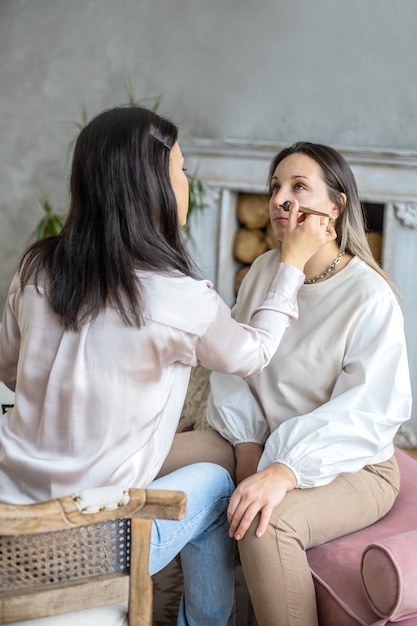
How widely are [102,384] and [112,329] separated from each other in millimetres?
93

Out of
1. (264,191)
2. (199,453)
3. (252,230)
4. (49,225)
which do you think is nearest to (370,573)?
(199,453)

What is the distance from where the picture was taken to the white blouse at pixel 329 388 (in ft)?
5.45

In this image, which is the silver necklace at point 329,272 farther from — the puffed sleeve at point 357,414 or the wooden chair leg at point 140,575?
the wooden chair leg at point 140,575

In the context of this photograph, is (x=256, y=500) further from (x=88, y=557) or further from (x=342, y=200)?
(x=342, y=200)

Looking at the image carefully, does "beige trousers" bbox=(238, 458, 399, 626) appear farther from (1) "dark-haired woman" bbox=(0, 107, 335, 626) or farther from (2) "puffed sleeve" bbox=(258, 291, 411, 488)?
(1) "dark-haired woman" bbox=(0, 107, 335, 626)

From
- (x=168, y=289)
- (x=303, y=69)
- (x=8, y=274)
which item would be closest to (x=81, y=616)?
(x=168, y=289)

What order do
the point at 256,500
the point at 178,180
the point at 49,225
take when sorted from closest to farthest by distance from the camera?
1. the point at 178,180
2. the point at 256,500
3. the point at 49,225


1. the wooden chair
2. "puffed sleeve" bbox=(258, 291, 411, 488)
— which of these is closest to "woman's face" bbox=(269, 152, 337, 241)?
"puffed sleeve" bbox=(258, 291, 411, 488)

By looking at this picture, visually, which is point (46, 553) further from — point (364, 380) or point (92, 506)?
point (364, 380)

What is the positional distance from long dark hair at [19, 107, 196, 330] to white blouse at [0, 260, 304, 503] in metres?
0.03

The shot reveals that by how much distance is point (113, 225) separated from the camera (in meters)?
1.31

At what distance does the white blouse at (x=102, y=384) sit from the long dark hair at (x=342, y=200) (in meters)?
0.67

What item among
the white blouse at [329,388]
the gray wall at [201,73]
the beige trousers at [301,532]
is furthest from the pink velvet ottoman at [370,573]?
the gray wall at [201,73]

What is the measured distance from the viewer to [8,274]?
4418 millimetres
